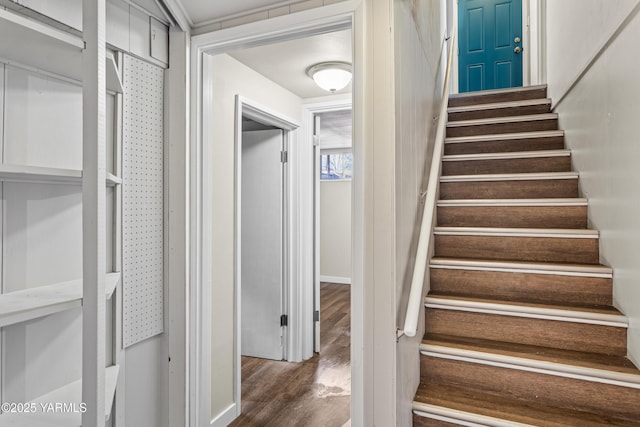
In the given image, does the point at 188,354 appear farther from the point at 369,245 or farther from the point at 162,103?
the point at 162,103

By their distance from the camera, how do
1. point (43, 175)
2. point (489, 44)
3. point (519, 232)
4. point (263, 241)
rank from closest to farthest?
point (43, 175) < point (519, 232) < point (263, 241) < point (489, 44)

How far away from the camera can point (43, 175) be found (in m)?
0.84

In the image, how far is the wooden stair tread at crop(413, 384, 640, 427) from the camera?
138cm

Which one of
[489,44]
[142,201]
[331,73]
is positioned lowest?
[142,201]

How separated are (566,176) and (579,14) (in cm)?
95

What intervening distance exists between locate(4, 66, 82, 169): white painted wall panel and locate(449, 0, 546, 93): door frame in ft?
12.2

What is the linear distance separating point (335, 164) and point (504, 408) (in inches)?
217

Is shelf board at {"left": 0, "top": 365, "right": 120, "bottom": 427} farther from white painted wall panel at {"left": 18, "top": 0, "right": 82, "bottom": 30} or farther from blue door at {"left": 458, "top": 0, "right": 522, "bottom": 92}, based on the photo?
blue door at {"left": 458, "top": 0, "right": 522, "bottom": 92}

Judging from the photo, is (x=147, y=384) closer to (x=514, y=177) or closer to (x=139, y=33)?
(x=139, y=33)

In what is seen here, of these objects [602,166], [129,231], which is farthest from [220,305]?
[602,166]

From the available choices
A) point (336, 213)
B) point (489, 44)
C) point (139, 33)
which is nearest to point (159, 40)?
point (139, 33)

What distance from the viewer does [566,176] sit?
221cm

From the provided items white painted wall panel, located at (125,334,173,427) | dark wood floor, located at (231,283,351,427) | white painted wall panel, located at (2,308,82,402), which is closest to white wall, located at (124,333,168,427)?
white painted wall panel, located at (125,334,173,427)

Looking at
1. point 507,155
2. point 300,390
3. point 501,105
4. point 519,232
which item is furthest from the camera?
point 501,105
